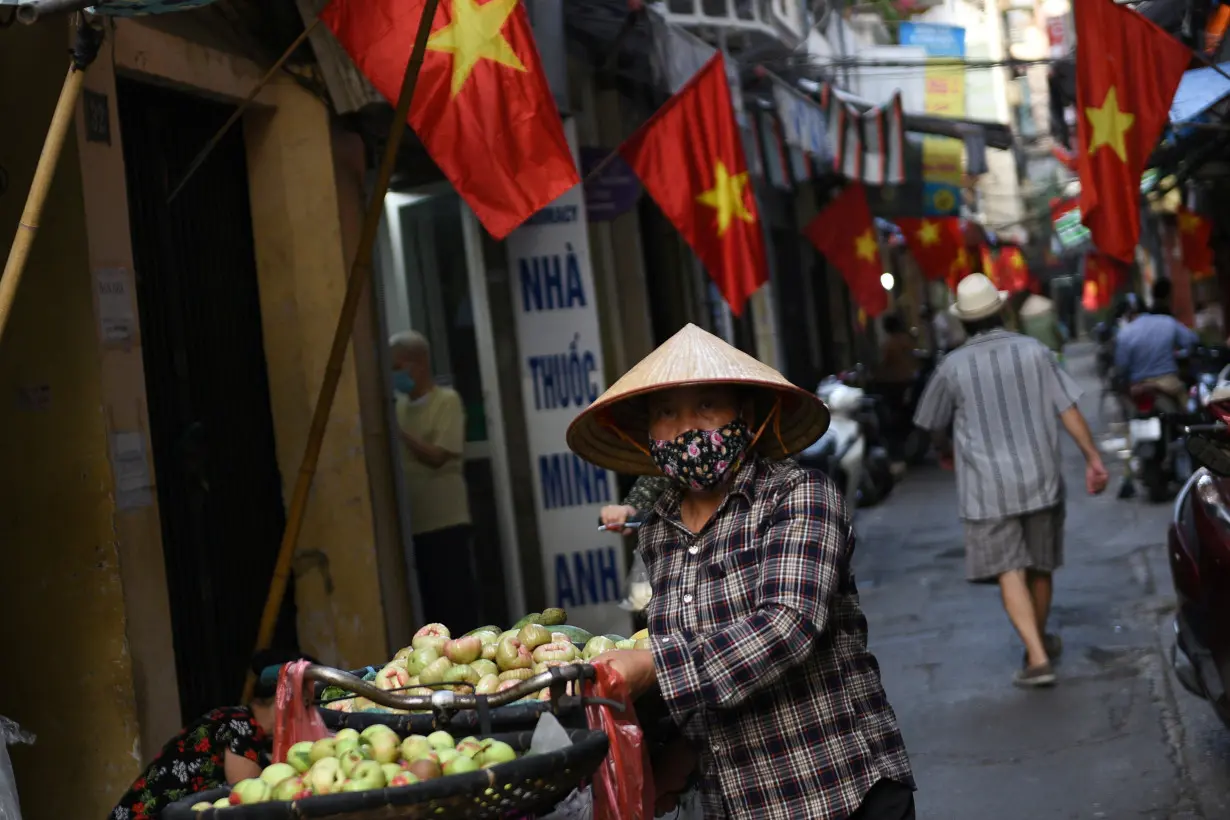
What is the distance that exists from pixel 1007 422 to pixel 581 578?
7.96 ft

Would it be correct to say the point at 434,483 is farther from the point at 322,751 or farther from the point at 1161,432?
the point at 1161,432

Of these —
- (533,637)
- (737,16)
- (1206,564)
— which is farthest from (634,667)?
(737,16)

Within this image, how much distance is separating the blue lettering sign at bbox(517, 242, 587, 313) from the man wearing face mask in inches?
25.4

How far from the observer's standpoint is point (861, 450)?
559 inches

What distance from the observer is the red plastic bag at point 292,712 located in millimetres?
2936

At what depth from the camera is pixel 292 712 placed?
9.72 ft

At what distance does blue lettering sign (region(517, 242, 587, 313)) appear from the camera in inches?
341

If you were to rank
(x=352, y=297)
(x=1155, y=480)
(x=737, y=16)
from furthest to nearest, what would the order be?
1. (x=737, y=16)
2. (x=1155, y=480)
3. (x=352, y=297)

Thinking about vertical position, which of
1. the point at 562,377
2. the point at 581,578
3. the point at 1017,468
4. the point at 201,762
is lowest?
the point at 581,578

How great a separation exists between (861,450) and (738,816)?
11277 millimetres

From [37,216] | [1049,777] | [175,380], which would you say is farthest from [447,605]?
[37,216]

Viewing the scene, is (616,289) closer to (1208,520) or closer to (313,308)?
(313,308)

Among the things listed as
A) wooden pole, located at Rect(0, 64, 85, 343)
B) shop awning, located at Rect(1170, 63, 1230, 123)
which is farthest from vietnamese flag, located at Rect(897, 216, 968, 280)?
wooden pole, located at Rect(0, 64, 85, 343)

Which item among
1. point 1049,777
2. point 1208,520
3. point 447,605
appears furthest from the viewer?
point 447,605
